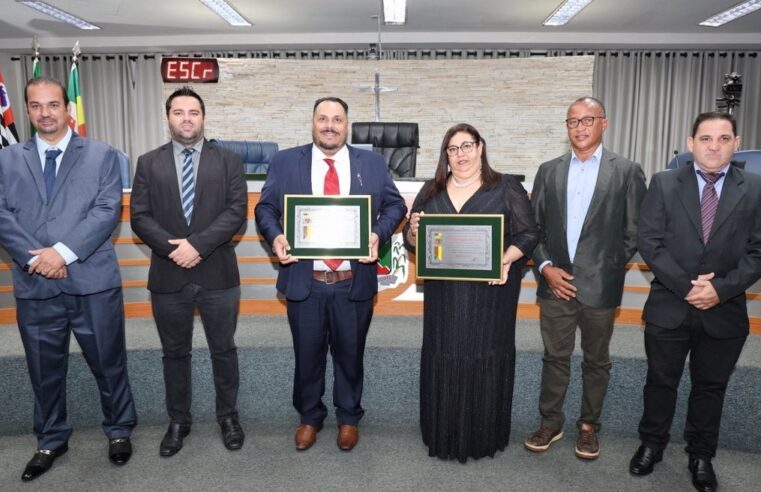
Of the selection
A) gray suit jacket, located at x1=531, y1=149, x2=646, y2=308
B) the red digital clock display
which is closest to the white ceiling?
the red digital clock display

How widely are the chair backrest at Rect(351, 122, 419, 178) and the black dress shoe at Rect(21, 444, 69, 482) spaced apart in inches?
130

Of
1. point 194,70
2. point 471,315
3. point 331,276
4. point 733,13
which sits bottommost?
point 471,315

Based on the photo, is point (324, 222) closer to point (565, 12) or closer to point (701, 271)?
point (701, 271)

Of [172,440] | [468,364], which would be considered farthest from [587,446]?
[172,440]

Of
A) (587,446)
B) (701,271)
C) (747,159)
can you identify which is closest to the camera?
(701,271)

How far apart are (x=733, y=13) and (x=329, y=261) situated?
727cm

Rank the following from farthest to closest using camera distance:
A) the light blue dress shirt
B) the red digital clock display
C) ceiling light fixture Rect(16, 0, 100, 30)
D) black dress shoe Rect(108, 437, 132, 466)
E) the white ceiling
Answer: the red digital clock display → the white ceiling → ceiling light fixture Rect(16, 0, 100, 30) → black dress shoe Rect(108, 437, 132, 466) → the light blue dress shirt

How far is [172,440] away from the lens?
95.8 inches

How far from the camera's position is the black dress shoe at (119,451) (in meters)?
2.36

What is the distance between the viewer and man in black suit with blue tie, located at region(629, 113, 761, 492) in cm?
200

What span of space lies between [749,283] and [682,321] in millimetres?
256

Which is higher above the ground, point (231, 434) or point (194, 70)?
point (194, 70)

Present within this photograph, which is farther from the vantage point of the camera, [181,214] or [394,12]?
[394,12]

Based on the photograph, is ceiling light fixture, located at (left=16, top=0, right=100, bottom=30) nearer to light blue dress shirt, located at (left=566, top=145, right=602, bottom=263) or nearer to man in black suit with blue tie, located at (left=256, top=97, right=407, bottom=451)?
man in black suit with blue tie, located at (left=256, top=97, right=407, bottom=451)
